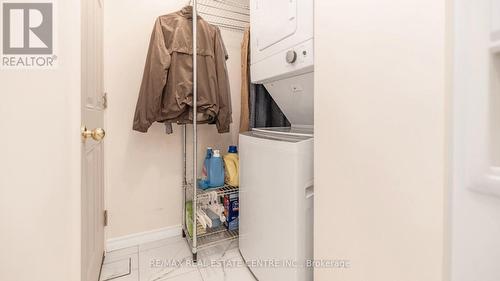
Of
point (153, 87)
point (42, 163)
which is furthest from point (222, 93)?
point (42, 163)

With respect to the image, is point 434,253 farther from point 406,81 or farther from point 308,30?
point 308,30

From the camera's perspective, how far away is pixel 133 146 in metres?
1.71

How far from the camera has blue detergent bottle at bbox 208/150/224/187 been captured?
170 centimetres

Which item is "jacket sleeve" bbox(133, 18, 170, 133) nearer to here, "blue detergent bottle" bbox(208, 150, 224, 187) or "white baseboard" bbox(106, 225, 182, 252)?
"blue detergent bottle" bbox(208, 150, 224, 187)

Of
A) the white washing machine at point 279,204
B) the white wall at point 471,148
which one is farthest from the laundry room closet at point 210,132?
the white wall at point 471,148

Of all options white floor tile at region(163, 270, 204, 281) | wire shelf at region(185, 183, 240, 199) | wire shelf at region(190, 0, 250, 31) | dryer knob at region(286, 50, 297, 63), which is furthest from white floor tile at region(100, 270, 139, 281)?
wire shelf at region(190, 0, 250, 31)

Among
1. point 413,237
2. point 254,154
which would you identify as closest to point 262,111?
point 254,154

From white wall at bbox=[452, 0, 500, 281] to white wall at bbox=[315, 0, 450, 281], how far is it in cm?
3

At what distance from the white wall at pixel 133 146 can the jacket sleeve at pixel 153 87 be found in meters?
0.24

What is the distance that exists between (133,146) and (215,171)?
0.62m

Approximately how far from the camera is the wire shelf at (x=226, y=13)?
6.25ft

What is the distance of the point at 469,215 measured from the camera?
51cm

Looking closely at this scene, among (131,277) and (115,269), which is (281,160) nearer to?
(131,277)

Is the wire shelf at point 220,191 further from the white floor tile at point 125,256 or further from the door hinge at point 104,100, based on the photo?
the door hinge at point 104,100
